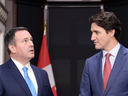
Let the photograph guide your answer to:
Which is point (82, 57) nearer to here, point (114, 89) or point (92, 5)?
point (92, 5)

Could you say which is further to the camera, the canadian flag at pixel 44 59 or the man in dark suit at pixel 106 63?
the canadian flag at pixel 44 59

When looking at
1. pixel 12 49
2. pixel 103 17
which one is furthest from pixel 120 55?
pixel 12 49

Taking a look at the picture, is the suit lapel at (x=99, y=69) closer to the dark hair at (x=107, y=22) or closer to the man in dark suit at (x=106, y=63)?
the man in dark suit at (x=106, y=63)

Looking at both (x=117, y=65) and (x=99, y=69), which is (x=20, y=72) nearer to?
(x=99, y=69)

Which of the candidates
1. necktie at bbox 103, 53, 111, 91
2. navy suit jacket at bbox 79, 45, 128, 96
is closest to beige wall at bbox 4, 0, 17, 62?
navy suit jacket at bbox 79, 45, 128, 96

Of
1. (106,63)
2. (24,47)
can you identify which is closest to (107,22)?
(106,63)

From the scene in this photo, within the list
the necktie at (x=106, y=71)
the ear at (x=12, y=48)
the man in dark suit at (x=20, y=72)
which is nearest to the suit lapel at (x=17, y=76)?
the man in dark suit at (x=20, y=72)

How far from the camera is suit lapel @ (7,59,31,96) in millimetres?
2031

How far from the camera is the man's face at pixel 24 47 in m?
2.16

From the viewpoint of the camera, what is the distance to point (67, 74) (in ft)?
15.0

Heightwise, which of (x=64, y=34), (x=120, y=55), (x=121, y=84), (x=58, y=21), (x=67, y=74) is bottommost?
(x=67, y=74)

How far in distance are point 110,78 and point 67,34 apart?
2.62 meters

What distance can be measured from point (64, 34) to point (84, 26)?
1.58ft

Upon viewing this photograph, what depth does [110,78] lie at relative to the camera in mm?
2143
